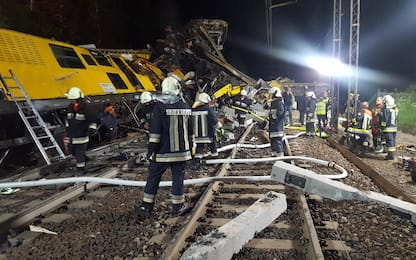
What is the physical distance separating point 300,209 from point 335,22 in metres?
12.8

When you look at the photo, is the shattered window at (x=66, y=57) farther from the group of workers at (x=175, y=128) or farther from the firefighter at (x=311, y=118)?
the firefighter at (x=311, y=118)

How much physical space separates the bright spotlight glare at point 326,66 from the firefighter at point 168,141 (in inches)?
441

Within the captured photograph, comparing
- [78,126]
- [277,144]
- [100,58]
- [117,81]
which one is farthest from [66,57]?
[277,144]

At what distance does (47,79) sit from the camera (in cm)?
819

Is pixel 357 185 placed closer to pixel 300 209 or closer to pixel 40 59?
pixel 300 209

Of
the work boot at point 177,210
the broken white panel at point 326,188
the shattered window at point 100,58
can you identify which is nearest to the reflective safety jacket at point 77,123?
the work boot at point 177,210

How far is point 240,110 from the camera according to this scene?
A: 46.2ft

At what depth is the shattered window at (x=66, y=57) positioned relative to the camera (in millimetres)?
9078

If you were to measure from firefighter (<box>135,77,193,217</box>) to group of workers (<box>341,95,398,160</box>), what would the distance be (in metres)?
6.72

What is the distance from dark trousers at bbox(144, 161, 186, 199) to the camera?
4301mm

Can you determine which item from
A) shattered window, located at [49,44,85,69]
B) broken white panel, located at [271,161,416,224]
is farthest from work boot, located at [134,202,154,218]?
shattered window, located at [49,44,85,69]

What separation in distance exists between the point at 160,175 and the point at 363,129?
759 centimetres

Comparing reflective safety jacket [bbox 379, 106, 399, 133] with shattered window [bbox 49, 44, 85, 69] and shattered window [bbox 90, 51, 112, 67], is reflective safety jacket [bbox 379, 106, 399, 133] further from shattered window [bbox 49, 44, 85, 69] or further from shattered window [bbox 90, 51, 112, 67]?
shattered window [bbox 90, 51, 112, 67]

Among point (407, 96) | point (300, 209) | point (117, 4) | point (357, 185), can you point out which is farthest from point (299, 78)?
point (300, 209)
